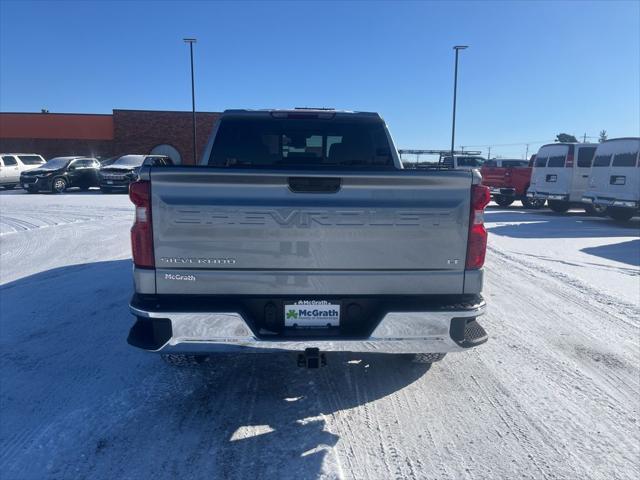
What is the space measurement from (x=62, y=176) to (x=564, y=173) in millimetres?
21315

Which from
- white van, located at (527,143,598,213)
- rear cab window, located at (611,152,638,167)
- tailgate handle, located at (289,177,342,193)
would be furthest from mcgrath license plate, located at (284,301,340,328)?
white van, located at (527,143,598,213)

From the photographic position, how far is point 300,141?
193 inches

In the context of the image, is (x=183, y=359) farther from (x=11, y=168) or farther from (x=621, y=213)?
(x=11, y=168)

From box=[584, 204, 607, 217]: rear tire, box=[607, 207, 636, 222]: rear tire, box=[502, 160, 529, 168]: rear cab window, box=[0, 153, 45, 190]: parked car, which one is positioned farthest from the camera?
box=[0, 153, 45, 190]: parked car

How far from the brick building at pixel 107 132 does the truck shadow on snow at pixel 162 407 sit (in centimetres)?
3189

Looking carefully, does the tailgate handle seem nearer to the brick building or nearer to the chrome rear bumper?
the chrome rear bumper

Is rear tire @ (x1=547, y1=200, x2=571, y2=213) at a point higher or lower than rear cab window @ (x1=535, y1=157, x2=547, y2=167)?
lower

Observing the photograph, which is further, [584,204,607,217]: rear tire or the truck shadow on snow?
[584,204,607,217]: rear tire

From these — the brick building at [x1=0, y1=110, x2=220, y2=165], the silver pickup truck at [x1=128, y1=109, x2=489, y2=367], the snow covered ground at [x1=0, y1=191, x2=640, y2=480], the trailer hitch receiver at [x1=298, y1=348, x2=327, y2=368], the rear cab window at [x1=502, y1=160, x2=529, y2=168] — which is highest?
the brick building at [x1=0, y1=110, x2=220, y2=165]

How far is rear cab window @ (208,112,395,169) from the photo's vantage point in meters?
4.55

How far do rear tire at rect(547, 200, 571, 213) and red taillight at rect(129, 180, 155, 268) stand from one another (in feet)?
55.3

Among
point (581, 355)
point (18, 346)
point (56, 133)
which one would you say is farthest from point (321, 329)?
point (56, 133)

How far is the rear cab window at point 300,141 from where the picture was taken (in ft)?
14.9

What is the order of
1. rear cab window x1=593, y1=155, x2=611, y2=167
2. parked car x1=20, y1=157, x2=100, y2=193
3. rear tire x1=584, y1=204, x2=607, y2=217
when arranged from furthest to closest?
1. parked car x1=20, y1=157, x2=100, y2=193
2. rear tire x1=584, y1=204, x2=607, y2=217
3. rear cab window x1=593, y1=155, x2=611, y2=167
